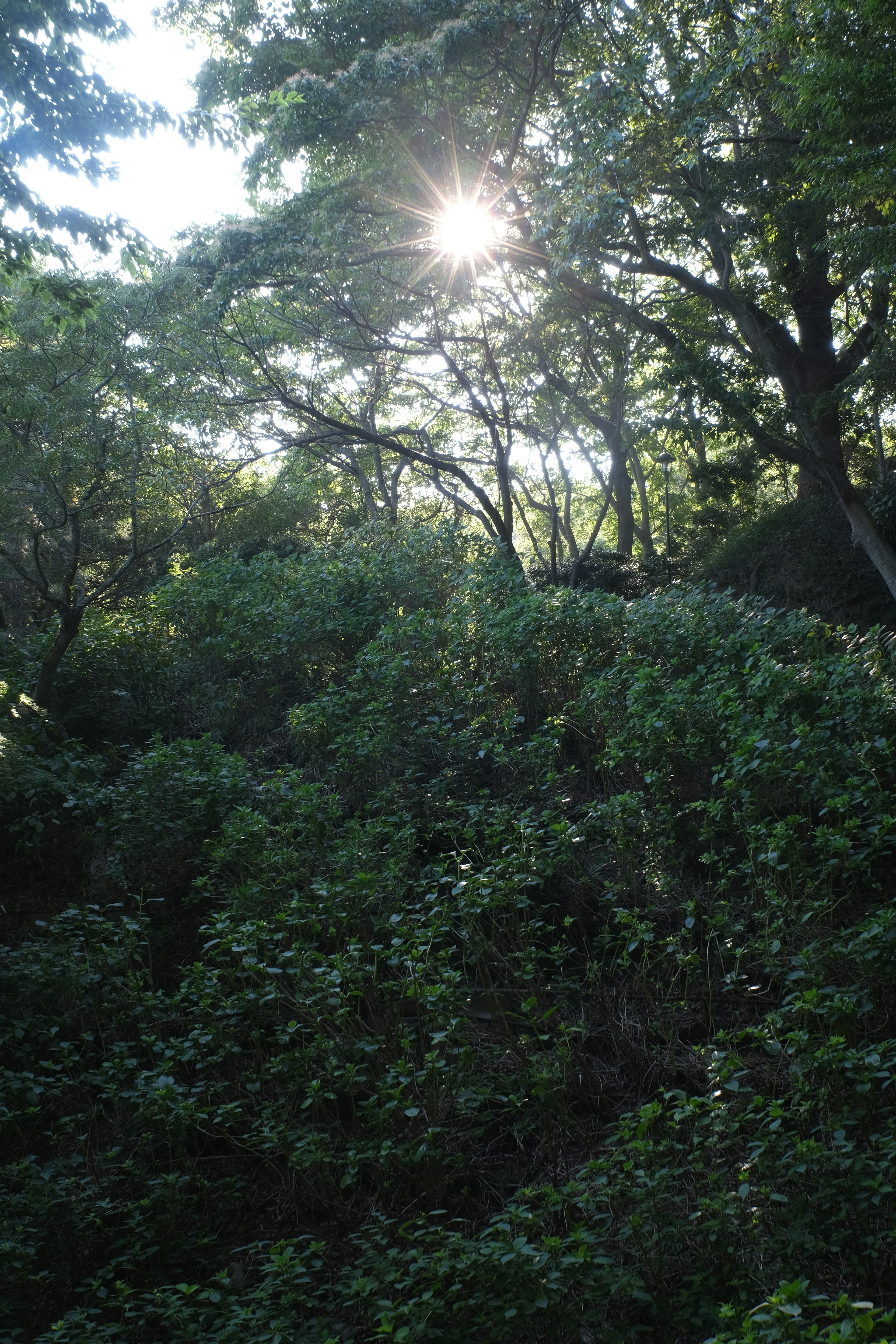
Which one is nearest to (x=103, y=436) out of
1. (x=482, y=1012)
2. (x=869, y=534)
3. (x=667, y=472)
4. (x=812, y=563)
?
(x=482, y=1012)

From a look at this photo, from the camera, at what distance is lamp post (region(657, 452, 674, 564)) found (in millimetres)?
17872

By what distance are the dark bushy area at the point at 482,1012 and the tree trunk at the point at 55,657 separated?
102 centimetres

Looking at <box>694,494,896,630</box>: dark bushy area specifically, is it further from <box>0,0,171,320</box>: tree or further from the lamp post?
<box>0,0,171,320</box>: tree

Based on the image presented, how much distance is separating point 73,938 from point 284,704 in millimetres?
3638

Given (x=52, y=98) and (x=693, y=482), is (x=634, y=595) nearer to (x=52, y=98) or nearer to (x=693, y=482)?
(x=693, y=482)

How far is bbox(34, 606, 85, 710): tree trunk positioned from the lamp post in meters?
10.8

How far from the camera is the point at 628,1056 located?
3742mm

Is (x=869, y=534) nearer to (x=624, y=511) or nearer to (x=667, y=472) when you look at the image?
(x=624, y=511)

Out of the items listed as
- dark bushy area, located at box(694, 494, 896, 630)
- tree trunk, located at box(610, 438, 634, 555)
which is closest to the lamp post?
tree trunk, located at box(610, 438, 634, 555)

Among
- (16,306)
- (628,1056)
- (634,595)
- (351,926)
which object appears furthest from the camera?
(634,595)

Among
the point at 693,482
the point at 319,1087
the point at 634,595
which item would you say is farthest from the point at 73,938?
the point at 693,482

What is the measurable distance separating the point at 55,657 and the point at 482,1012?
5065mm

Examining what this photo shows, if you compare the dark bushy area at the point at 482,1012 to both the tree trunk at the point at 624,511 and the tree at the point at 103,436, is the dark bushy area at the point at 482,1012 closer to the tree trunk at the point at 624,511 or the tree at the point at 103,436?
the tree at the point at 103,436

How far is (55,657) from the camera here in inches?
290
